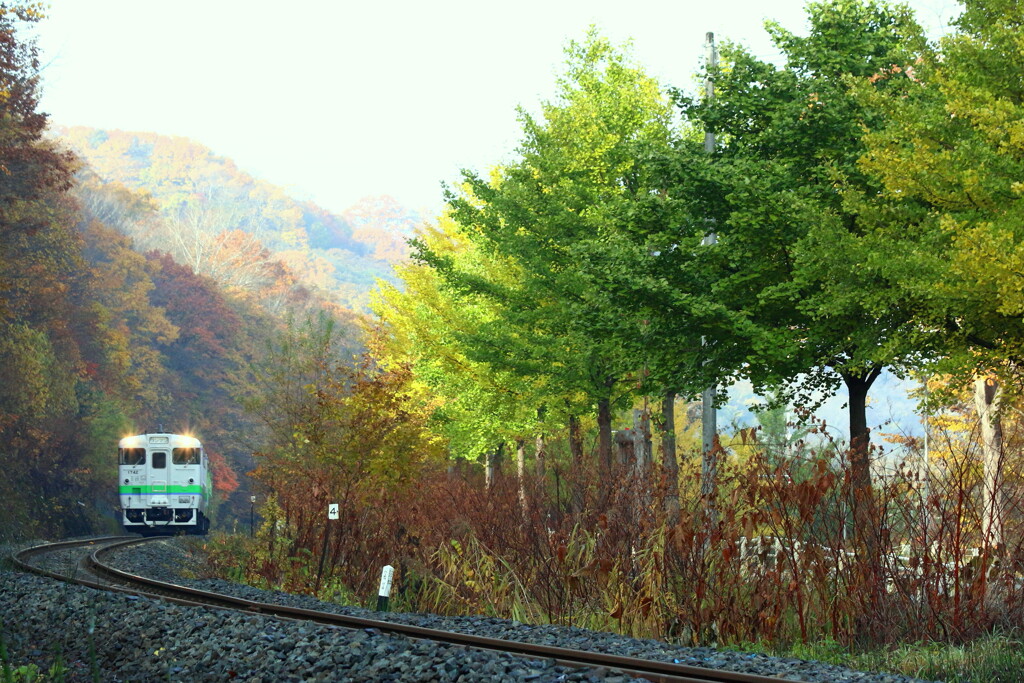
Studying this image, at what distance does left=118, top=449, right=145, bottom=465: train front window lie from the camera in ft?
120

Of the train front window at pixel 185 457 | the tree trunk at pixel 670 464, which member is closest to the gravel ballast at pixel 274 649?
the tree trunk at pixel 670 464

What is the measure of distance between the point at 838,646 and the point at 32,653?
710cm

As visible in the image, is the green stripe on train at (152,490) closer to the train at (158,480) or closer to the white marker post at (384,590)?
the train at (158,480)

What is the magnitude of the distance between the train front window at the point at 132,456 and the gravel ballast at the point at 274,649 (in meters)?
24.2

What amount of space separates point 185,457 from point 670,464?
2279 cm

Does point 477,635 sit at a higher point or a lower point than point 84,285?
lower

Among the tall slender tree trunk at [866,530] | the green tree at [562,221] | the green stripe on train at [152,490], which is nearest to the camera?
the tall slender tree trunk at [866,530]

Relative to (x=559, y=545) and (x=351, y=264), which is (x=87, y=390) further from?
(x=351, y=264)

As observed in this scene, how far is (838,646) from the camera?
9.09 metres

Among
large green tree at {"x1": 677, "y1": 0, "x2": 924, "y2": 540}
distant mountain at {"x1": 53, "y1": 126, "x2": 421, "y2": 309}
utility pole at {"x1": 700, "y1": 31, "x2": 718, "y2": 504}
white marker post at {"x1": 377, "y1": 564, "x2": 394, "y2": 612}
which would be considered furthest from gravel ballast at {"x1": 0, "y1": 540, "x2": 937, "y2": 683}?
distant mountain at {"x1": 53, "y1": 126, "x2": 421, "y2": 309}

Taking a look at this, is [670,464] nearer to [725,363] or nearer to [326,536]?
[725,363]

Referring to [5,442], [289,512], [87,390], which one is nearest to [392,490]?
[289,512]

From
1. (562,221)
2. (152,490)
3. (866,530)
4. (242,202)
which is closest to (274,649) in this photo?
(866,530)

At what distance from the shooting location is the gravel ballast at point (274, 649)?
295 inches
